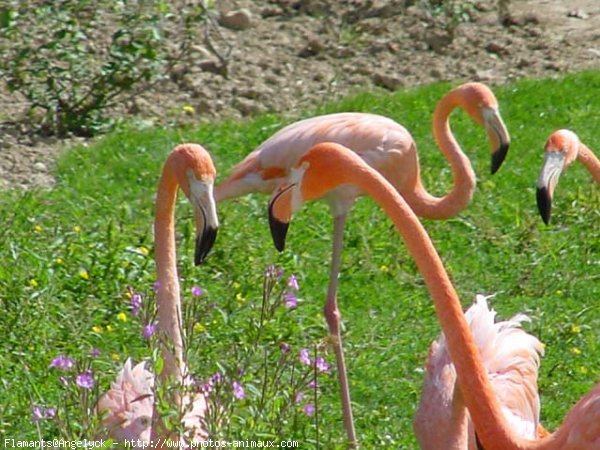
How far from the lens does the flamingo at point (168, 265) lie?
3938 mm

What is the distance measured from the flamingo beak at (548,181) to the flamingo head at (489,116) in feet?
3.51

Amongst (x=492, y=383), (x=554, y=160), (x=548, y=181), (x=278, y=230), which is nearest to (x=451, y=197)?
(x=554, y=160)

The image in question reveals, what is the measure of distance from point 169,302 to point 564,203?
11.1ft

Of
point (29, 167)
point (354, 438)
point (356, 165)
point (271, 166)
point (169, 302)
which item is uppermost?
point (356, 165)

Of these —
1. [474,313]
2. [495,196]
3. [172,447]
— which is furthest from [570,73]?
[172,447]

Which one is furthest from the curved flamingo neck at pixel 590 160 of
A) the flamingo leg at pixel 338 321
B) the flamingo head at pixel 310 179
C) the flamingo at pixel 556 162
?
the flamingo head at pixel 310 179

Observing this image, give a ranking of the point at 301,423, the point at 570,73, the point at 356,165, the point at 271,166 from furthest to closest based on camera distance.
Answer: the point at 570,73
the point at 271,166
the point at 301,423
the point at 356,165

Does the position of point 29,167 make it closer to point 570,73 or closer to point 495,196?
point 495,196

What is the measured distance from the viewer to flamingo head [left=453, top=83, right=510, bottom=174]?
239 inches

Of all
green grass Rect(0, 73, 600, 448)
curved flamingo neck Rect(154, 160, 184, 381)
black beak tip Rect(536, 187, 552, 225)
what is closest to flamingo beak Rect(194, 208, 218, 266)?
curved flamingo neck Rect(154, 160, 184, 381)

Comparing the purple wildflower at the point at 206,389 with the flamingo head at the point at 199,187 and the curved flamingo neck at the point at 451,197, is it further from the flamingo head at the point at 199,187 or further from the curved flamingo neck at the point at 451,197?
the curved flamingo neck at the point at 451,197

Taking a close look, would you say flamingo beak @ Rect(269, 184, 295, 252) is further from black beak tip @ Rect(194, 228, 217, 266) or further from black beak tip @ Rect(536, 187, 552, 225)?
black beak tip @ Rect(536, 187, 552, 225)

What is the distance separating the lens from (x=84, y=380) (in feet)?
10.4

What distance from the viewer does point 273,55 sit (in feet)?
28.4
